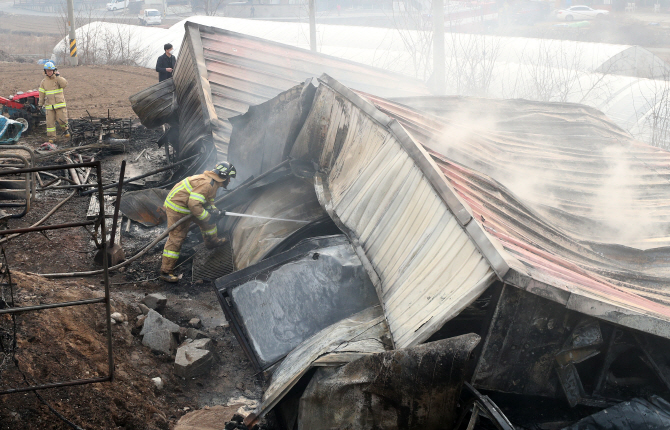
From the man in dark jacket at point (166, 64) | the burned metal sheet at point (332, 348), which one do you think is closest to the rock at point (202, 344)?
the burned metal sheet at point (332, 348)

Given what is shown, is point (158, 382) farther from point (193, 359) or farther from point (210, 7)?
point (210, 7)

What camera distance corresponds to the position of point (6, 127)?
10.3m

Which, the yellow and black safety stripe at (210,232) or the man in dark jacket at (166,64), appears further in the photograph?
the man in dark jacket at (166,64)

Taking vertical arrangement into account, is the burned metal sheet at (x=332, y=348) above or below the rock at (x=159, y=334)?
above

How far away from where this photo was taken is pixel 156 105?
1067 centimetres

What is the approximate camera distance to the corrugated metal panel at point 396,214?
3199mm

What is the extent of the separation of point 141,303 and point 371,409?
3.67 metres

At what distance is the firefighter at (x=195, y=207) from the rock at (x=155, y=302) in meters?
0.89

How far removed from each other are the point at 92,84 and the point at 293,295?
16.4 m

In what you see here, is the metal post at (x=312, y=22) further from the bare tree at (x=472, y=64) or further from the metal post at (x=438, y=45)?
the metal post at (x=438, y=45)

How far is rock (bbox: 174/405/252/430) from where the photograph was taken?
13.8 feet

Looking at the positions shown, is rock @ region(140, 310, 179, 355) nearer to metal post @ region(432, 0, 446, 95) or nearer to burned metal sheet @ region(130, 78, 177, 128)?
burned metal sheet @ region(130, 78, 177, 128)

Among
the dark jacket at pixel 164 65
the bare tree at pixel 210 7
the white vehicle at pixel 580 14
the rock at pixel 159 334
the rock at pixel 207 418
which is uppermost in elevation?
the bare tree at pixel 210 7

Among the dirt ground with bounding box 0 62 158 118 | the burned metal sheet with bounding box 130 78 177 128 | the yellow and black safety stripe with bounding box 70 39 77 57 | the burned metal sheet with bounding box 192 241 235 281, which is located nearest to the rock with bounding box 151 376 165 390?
the burned metal sheet with bounding box 192 241 235 281
